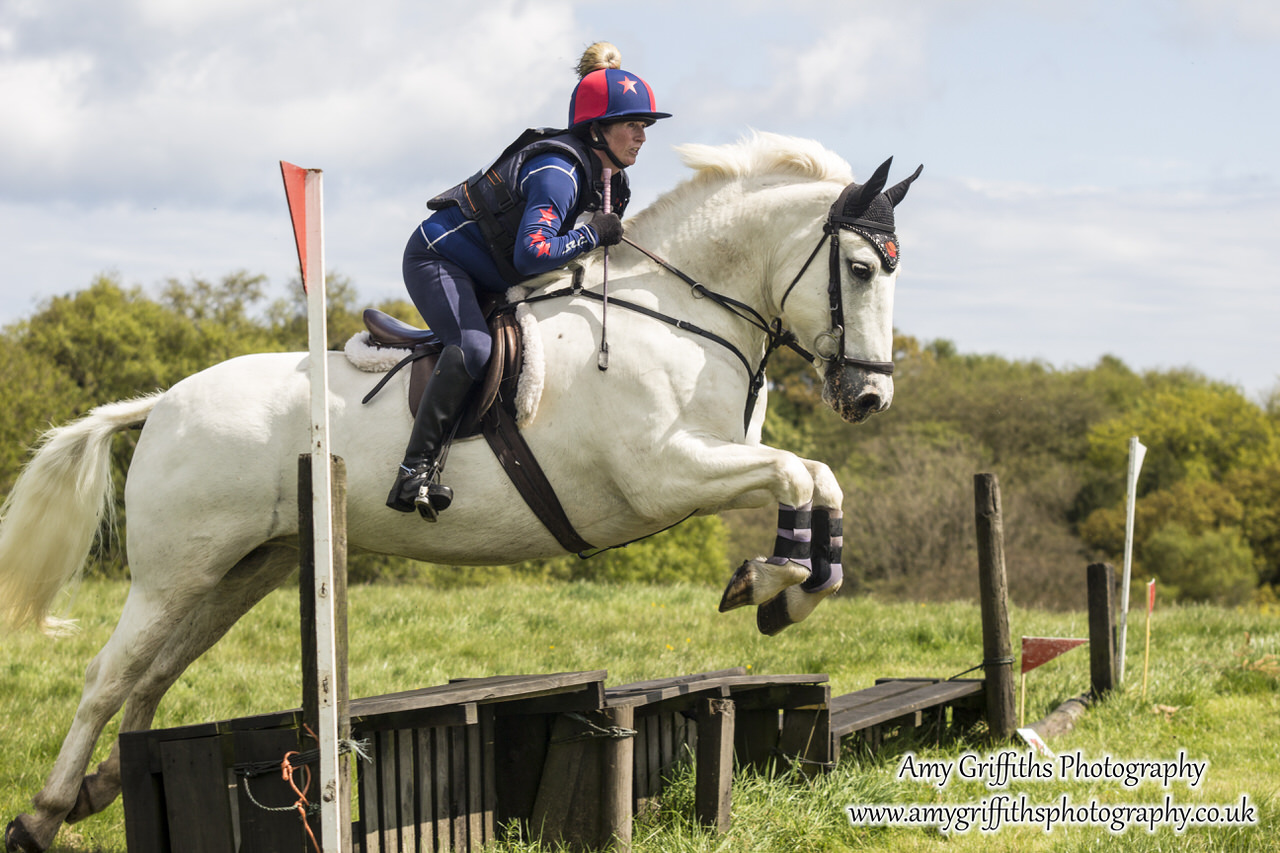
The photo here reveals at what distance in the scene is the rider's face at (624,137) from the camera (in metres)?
4.19

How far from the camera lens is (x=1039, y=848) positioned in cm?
442

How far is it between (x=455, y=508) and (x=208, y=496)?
3.18 ft

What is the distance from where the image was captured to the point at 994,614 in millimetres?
6969

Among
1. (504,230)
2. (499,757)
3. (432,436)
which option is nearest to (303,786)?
(432,436)

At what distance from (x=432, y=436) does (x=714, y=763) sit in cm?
173

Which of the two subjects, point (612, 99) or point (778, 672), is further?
point (778, 672)

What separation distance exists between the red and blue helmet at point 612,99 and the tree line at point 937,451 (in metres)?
14.7

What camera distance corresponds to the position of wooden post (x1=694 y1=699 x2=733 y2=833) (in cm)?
440

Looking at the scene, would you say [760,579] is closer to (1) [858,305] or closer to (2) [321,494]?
(1) [858,305]

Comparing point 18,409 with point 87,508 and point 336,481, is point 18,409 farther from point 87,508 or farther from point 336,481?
point 336,481

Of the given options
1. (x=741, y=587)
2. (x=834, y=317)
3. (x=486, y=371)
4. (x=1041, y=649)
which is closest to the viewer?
(x=741, y=587)

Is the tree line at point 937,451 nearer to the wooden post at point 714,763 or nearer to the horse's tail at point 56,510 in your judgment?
the horse's tail at point 56,510

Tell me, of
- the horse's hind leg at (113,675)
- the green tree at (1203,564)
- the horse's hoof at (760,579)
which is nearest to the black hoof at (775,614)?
the horse's hoof at (760,579)

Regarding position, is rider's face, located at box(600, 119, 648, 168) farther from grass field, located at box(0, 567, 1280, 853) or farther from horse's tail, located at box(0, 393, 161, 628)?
grass field, located at box(0, 567, 1280, 853)
